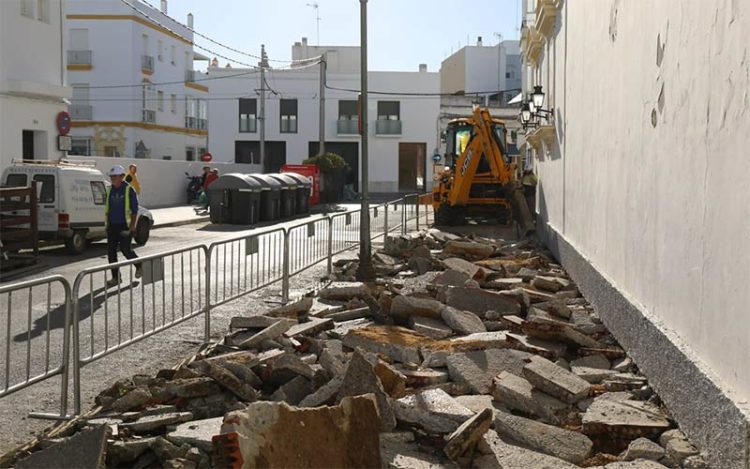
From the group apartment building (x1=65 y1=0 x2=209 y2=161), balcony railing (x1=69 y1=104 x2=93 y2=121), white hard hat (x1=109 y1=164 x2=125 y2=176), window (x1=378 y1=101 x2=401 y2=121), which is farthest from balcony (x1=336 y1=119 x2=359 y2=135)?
white hard hat (x1=109 y1=164 x2=125 y2=176)

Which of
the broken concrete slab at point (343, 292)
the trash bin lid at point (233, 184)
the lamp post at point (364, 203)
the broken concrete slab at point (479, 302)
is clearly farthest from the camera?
Answer: the trash bin lid at point (233, 184)

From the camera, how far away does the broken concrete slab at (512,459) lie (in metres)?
5.34

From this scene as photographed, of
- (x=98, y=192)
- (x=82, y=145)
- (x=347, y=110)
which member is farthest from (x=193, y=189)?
(x=347, y=110)

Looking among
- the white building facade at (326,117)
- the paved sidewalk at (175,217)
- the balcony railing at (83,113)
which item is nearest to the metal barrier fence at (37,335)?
the paved sidewalk at (175,217)

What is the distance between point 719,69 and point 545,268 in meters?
9.75

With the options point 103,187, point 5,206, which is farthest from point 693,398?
point 103,187

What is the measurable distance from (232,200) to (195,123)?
3552cm

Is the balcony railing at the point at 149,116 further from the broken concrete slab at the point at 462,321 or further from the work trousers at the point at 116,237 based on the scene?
the broken concrete slab at the point at 462,321

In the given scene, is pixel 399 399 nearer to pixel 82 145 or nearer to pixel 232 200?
pixel 232 200

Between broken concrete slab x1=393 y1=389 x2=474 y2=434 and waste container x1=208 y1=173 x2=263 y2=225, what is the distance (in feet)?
75.3

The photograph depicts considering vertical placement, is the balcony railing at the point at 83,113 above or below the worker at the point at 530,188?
above

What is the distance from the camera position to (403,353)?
8031 mm

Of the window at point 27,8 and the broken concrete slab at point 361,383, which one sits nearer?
the broken concrete slab at point 361,383

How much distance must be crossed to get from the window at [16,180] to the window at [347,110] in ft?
150
